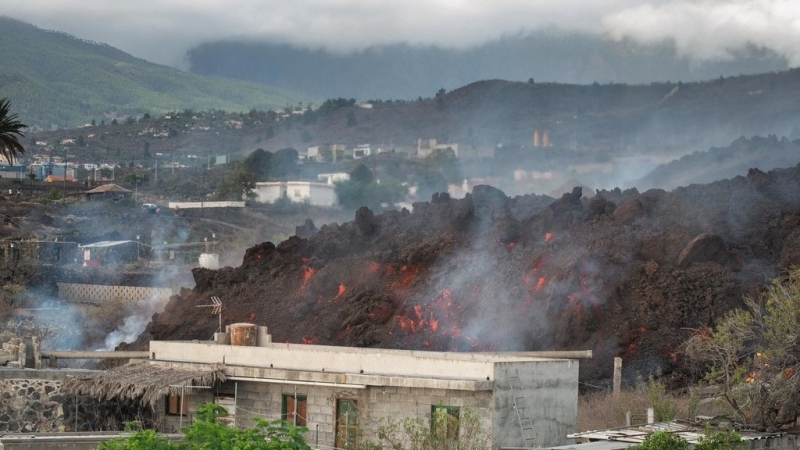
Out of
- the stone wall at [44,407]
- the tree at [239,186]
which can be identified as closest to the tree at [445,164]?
the tree at [239,186]

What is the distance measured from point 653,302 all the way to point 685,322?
7.37 feet

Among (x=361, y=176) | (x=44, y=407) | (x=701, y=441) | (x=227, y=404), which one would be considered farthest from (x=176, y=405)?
(x=361, y=176)

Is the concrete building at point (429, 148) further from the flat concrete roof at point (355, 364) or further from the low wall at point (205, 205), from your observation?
the flat concrete roof at point (355, 364)

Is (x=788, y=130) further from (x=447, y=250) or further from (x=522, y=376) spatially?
(x=522, y=376)

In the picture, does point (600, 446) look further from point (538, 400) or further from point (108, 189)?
point (108, 189)

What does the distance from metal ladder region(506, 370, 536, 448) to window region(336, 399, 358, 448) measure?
350cm

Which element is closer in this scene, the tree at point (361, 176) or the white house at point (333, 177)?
the tree at point (361, 176)

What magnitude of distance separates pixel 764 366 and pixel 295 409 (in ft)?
36.6

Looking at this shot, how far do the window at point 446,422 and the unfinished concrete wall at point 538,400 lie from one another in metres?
0.81

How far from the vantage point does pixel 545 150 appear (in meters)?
186

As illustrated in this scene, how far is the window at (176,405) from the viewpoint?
36844 mm

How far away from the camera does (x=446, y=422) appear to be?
31719 millimetres

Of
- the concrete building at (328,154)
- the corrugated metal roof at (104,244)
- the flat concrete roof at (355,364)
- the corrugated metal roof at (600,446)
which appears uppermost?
the concrete building at (328,154)

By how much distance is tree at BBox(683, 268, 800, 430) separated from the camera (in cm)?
3456
